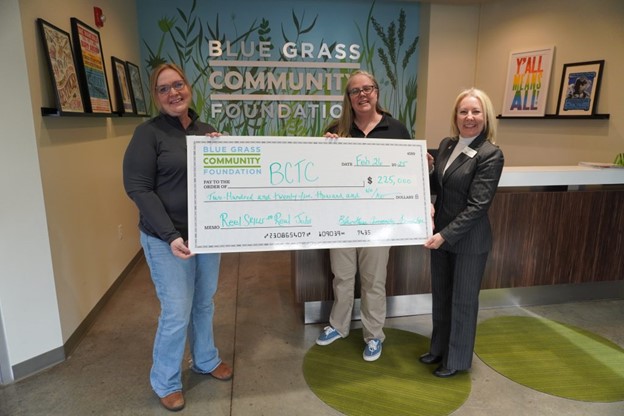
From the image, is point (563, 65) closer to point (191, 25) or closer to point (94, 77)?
point (191, 25)

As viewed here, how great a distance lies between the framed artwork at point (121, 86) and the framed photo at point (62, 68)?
773 millimetres

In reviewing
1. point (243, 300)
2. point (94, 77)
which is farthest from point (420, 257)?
point (94, 77)

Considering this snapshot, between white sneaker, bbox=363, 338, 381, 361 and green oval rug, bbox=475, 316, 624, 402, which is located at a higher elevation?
white sneaker, bbox=363, 338, 381, 361

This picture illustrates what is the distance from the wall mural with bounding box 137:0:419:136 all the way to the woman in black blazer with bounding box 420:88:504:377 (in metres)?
2.71

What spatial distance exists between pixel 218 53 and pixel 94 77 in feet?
5.83

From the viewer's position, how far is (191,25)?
4.14 m

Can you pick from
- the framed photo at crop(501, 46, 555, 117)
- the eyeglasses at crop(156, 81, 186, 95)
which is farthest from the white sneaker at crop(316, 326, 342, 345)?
the framed photo at crop(501, 46, 555, 117)

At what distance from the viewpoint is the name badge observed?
5.87 ft

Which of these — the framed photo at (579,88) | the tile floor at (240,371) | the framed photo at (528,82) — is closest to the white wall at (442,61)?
the framed photo at (528,82)

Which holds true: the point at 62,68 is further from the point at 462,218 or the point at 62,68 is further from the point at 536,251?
the point at 536,251

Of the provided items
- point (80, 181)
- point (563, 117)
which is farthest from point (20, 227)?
point (563, 117)

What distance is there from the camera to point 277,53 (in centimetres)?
430

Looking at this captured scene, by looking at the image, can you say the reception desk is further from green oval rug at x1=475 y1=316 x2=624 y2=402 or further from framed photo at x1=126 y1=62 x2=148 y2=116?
framed photo at x1=126 y1=62 x2=148 y2=116

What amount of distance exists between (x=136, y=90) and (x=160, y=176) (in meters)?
2.53
